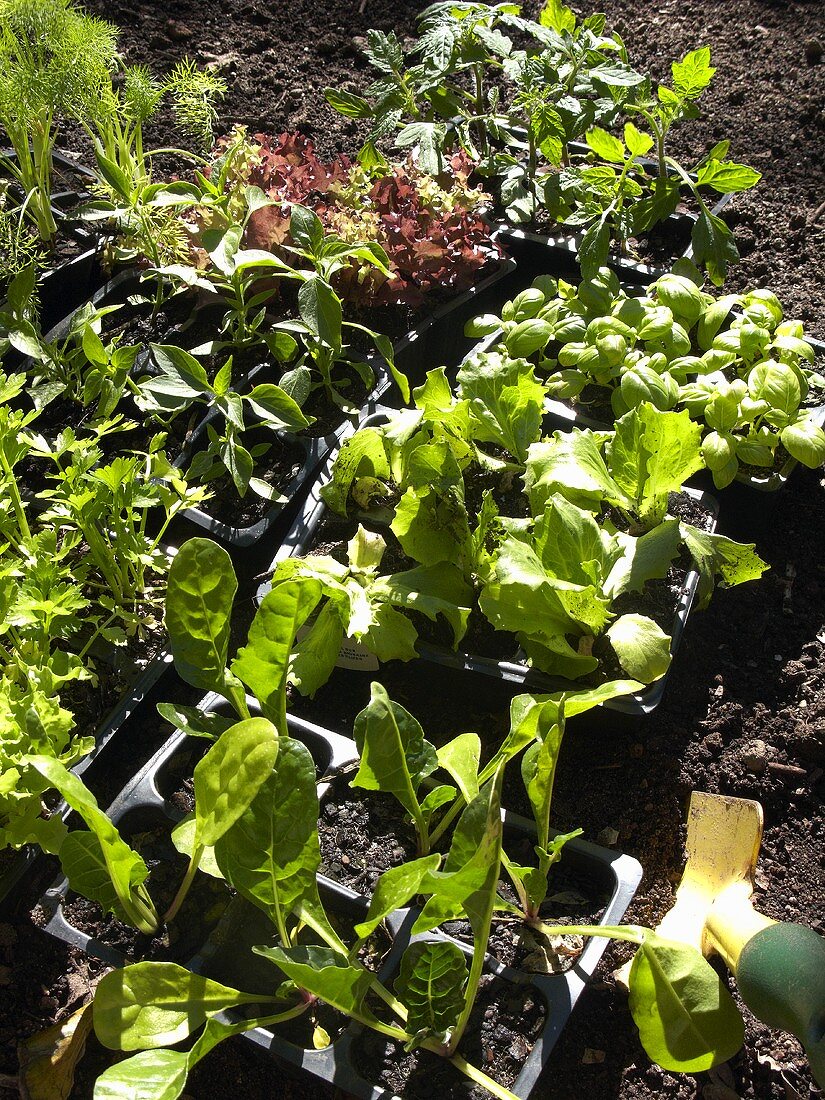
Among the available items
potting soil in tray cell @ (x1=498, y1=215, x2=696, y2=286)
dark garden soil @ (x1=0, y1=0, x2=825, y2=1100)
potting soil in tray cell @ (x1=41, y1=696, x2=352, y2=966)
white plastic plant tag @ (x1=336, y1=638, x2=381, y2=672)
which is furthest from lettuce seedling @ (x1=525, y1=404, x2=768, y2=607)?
potting soil in tray cell @ (x1=498, y1=215, x2=696, y2=286)

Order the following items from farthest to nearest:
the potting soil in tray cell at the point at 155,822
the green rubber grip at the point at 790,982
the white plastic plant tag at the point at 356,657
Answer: the white plastic plant tag at the point at 356,657, the potting soil in tray cell at the point at 155,822, the green rubber grip at the point at 790,982

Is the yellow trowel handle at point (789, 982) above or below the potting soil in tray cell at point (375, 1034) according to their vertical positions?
above

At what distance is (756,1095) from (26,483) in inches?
61.4

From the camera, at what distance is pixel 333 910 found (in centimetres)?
122

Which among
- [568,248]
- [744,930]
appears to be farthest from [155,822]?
[568,248]

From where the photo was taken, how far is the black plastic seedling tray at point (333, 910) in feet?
3.43

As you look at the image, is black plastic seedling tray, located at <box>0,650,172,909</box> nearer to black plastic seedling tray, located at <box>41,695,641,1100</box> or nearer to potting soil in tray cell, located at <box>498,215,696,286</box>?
black plastic seedling tray, located at <box>41,695,641,1100</box>

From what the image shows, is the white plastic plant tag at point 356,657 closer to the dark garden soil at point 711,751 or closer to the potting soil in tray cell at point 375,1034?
the dark garden soil at point 711,751

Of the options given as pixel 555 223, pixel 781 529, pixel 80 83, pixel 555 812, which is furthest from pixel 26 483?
pixel 781 529

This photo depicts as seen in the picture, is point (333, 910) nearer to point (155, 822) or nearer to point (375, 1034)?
point (375, 1034)

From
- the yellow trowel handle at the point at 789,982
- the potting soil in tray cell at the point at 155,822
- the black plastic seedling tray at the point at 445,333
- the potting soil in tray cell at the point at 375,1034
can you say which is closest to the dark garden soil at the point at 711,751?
the potting soil in tray cell at the point at 375,1034

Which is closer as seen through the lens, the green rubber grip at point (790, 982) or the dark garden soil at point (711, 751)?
the green rubber grip at point (790, 982)

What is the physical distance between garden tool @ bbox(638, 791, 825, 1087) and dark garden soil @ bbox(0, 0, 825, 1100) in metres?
0.09

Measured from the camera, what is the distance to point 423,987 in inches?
41.1
